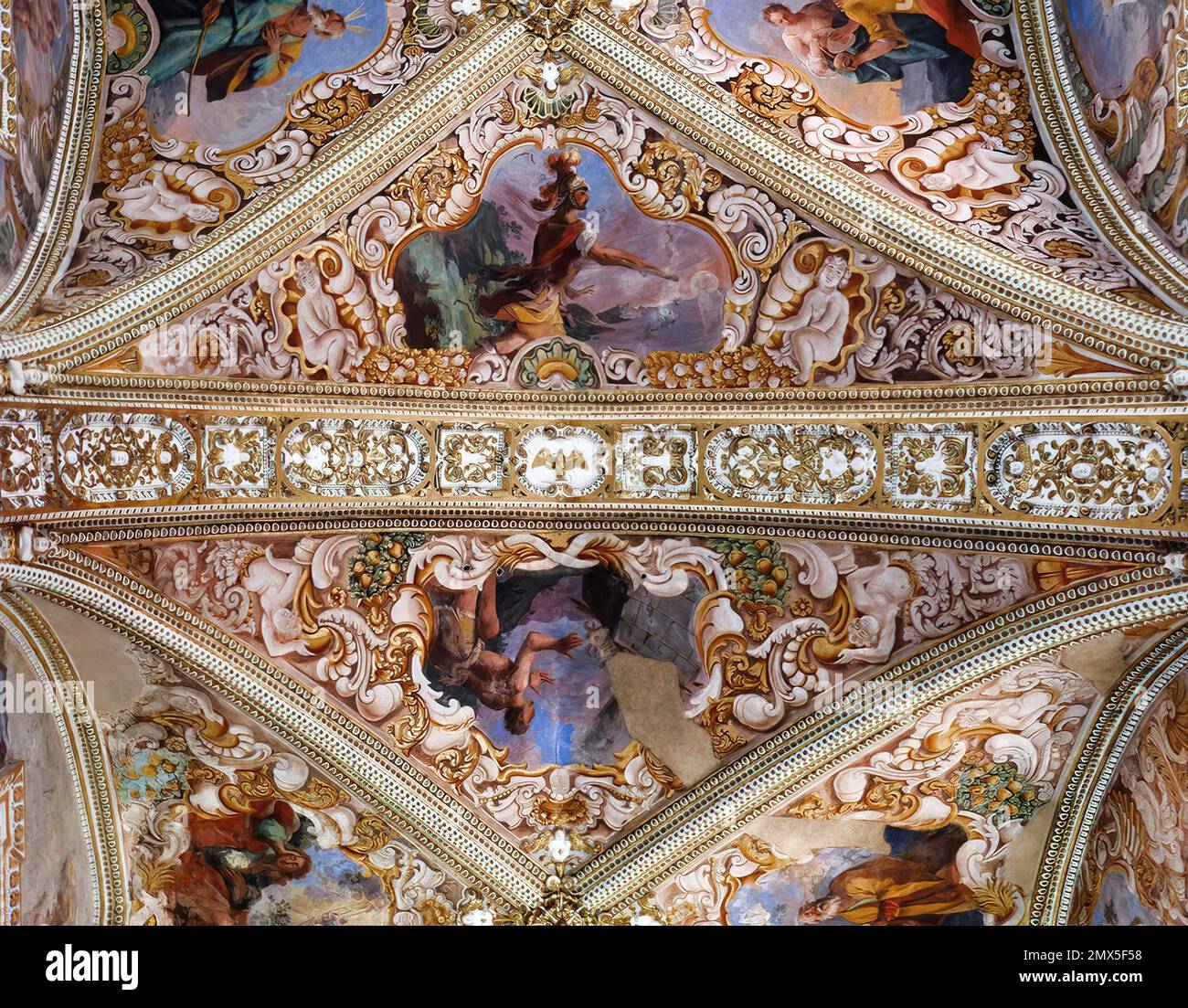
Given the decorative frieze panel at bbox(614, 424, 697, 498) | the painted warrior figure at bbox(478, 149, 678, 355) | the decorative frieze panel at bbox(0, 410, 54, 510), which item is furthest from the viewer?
the decorative frieze panel at bbox(614, 424, 697, 498)

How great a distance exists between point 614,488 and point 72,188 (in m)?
3.95

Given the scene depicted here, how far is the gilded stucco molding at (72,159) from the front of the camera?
648 centimetres

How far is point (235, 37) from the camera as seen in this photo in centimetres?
666

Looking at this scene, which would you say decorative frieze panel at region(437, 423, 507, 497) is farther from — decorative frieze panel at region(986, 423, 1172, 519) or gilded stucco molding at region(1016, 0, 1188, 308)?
gilded stucco molding at region(1016, 0, 1188, 308)

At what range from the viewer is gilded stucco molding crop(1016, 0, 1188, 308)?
6336mm

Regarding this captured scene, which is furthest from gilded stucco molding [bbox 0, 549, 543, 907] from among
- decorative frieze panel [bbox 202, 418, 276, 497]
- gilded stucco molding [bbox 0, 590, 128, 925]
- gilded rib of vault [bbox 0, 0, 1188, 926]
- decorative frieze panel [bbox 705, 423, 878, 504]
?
decorative frieze panel [bbox 705, 423, 878, 504]

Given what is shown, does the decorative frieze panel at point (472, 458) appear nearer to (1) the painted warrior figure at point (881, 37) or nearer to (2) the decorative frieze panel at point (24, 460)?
(2) the decorative frieze panel at point (24, 460)

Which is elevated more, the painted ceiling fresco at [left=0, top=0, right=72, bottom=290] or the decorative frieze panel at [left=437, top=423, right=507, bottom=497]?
the painted ceiling fresco at [left=0, top=0, right=72, bottom=290]

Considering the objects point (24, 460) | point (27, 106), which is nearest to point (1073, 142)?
point (27, 106)

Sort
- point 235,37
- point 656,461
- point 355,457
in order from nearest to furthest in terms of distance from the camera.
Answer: point 235,37 < point 355,457 < point 656,461

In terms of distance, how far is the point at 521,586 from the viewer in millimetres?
7316

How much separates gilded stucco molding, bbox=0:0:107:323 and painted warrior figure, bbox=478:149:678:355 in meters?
2.61

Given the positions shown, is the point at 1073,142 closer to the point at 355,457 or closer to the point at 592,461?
the point at 592,461

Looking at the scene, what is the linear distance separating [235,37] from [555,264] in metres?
2.44
